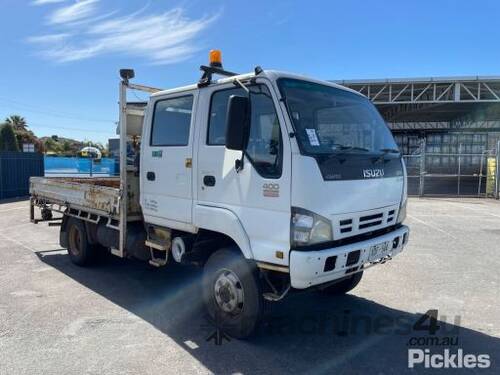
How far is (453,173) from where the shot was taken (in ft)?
119

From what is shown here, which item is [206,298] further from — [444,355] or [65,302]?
[444,355]

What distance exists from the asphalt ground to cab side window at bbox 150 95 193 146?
1.98m

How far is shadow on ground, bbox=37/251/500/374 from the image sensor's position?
356 centimetres

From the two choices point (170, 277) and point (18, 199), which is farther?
point (18, 199)

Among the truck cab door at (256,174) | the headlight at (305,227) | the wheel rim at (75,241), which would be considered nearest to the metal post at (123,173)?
the truck cab door at (256,174)

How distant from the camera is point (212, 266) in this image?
411 cm

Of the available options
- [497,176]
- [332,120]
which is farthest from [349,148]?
[497,176]

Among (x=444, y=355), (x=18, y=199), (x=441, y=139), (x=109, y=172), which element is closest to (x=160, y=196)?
(x=444, y=355)

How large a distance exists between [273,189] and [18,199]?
17115mm

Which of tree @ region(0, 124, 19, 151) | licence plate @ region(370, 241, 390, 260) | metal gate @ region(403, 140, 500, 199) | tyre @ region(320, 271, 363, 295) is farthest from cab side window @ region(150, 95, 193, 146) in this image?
tree @ region(0, 124, 19, 151)

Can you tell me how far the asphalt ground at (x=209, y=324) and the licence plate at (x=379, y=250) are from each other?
2.80ft

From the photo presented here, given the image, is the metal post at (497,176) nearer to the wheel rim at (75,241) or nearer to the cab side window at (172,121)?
the cab side window at (172,121)

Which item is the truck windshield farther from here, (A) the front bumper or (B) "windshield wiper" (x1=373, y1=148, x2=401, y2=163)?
(A) the front bumper
